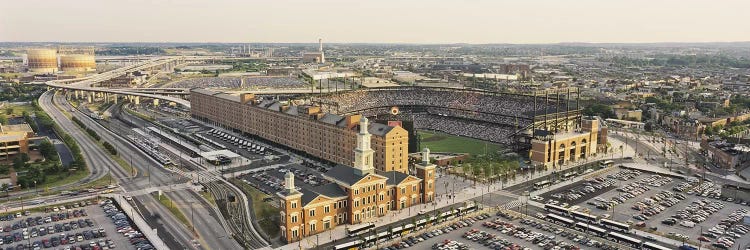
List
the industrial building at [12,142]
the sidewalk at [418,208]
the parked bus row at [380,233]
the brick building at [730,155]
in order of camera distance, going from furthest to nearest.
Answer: the industrial building at [12,142] < the brick building at [730,155] < the sidewalk at [418,208] < the parked bus row at [380,233]

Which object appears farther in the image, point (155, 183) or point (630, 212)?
point (155, 183)

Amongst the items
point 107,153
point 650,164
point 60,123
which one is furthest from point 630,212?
point 60,123

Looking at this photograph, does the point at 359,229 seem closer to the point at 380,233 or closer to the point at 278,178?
the point at 380,233

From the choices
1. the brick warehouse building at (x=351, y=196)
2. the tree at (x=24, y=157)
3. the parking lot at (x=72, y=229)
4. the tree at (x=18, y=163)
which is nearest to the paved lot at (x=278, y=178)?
the brick warehouse building at (x=351, y=196)

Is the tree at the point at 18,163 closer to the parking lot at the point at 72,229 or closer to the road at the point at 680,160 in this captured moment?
the parking lot at the point at 72,229

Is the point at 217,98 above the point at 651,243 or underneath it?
above

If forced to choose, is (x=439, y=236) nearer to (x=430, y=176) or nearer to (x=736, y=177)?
(x=430, y=176)
